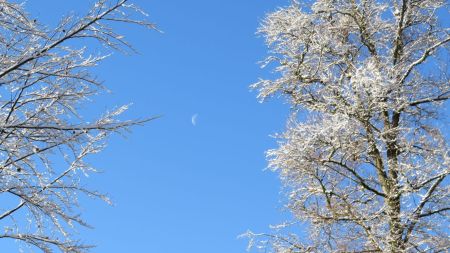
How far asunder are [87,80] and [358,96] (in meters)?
4.95

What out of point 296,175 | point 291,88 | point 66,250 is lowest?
point 66,250

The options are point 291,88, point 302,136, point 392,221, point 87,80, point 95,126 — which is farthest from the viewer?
point 291,88

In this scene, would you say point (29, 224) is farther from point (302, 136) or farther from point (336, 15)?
point (336, 15)

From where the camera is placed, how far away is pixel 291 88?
11633 mm

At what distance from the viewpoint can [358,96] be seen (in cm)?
984

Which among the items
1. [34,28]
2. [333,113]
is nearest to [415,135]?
[333,113]

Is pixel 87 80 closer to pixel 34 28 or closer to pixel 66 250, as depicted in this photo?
pixel 34 28

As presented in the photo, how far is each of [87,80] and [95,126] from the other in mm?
648

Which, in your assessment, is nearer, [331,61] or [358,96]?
[358,96]

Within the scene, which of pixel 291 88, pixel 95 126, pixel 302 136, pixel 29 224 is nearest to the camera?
pixel 95 126

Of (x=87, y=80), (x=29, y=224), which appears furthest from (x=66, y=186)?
(x=87, y=80)

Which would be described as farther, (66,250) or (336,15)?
(336,15)

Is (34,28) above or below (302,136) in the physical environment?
below

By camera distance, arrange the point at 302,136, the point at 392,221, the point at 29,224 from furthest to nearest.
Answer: the point at 302,136 < the point at 392,221 < the point at 29,224
